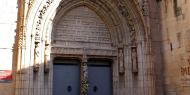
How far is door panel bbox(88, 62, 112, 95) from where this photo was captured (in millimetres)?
9242

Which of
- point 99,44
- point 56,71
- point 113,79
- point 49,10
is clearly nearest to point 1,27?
point 49,10

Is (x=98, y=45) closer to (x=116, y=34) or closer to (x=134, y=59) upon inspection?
(x=116, y=34)

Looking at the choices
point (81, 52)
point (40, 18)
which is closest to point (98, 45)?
point (81, 52)

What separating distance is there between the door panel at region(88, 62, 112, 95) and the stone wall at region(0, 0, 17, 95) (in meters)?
2.53

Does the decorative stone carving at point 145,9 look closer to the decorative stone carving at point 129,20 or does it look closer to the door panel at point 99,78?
the decorative stone carving at point 129,20

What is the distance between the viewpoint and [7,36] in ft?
25.7

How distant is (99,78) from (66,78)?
3.40 feet

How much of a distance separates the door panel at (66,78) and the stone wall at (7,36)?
154cm

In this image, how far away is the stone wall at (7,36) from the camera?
25.1 feet

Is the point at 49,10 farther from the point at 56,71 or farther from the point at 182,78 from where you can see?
the point at 182,78

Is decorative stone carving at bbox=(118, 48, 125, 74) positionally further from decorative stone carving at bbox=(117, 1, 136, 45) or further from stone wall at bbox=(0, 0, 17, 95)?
stone wall at bbox=(0, 0, 17, 95)

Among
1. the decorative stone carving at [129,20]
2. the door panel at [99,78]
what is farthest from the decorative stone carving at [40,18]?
the decorative stone carving at [129,20]

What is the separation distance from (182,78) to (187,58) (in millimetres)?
571

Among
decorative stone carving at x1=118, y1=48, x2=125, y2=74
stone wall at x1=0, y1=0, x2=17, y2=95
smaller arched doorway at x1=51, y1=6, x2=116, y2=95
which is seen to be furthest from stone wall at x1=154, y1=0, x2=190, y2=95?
stone wall at x1=0, y1=0, x2=17, y2=95
